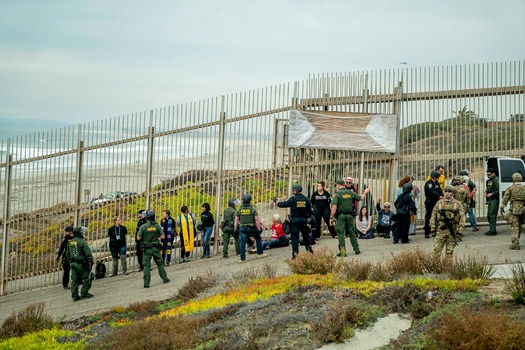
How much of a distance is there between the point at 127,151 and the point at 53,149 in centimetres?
195

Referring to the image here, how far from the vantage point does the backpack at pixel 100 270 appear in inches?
765

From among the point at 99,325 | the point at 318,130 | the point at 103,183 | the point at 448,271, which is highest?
the point at 318,130

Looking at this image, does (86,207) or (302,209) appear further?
(86,207)

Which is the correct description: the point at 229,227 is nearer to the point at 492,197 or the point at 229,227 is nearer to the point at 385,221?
the point at 385,221

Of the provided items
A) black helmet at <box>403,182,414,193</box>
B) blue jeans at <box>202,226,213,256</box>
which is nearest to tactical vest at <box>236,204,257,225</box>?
blue jeans at <box>202,226,213,256</box>

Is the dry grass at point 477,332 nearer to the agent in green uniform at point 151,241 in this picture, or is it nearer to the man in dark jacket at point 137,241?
the agent in green uniform at point 151,241

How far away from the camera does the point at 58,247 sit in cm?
2002

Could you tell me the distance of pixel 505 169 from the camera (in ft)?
61.6

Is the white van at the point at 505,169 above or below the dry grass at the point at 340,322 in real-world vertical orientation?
above

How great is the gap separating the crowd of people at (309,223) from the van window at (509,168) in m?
0.71

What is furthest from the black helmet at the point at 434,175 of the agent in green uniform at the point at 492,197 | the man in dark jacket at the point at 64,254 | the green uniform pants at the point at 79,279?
the man in dark jacket at the point at 64,254

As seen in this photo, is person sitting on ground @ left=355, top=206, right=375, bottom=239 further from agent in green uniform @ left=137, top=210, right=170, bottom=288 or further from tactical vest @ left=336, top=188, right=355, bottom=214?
agent in green uniform @ left=137, top=210, right=170, bottom=288

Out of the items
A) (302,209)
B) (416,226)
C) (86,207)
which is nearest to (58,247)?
(86,207)

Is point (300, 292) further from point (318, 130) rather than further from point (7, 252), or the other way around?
point (7, 252)
